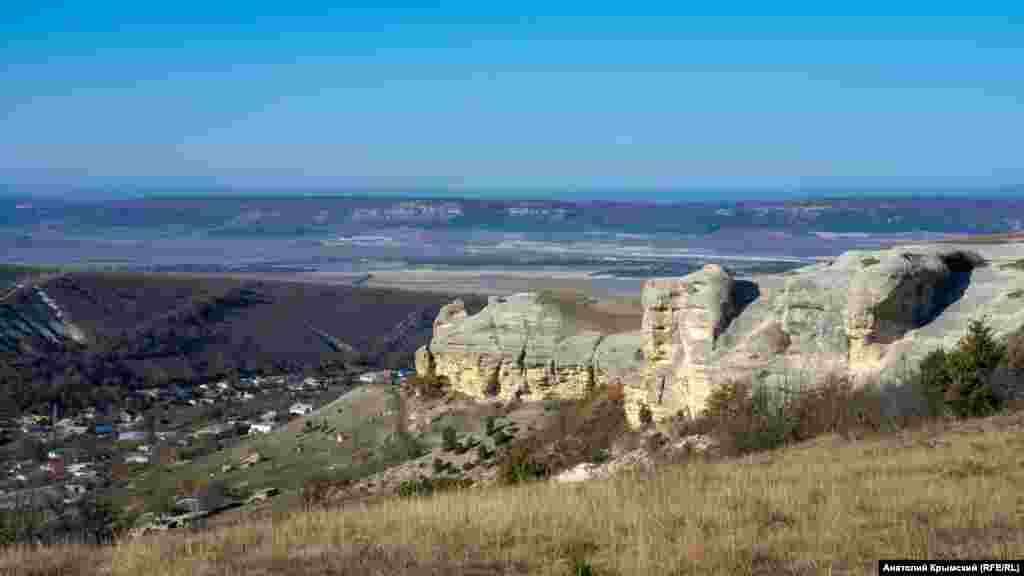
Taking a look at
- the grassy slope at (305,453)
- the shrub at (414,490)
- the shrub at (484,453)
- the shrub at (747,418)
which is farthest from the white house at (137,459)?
the shrub at (747,418)

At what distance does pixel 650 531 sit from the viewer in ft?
30.4

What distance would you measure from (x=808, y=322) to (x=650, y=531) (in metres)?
14.3

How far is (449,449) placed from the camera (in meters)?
27.8

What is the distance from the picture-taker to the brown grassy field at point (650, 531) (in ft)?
27.6

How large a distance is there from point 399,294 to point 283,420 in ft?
135

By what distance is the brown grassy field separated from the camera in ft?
27.6

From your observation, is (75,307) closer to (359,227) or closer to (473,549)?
(473,549)

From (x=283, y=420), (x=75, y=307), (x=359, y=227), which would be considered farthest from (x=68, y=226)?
(x=283, y=420)

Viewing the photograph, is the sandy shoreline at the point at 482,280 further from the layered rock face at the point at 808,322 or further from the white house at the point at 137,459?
the layered rock face at the point at 808,322

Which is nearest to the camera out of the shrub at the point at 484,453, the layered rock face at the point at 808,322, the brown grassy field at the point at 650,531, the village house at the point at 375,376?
the brown grassy field at the point at 650,531

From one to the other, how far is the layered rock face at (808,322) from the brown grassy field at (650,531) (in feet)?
31.0

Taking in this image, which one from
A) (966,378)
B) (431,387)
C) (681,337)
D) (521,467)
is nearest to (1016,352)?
(966,378)

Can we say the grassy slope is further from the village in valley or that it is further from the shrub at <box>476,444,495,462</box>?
the shrub at <box>476,444,495,462</box>

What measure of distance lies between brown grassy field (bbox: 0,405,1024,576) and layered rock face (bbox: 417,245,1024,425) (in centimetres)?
944
